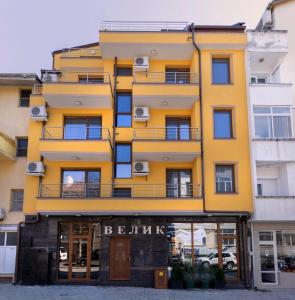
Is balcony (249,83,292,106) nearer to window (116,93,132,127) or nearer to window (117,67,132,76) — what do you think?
window (116,93,132,127)

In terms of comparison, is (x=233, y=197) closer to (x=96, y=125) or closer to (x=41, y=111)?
(x=96, y=125)

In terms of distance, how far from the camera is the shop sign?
64.3ft

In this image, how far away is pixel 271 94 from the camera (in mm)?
20578

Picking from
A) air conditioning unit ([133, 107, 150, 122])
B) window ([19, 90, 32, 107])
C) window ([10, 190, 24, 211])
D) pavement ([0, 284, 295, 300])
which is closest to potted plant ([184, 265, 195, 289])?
pavement ([0, 284, 295, 300])

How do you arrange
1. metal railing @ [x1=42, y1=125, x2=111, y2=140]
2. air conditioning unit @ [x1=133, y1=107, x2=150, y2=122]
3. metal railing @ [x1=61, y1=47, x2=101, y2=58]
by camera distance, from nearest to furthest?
air conditioning unit @ [x1=133, y1=107, x2=150, y2=122], metal railing @ [x1=42, y1=125, x2=111, y2=140], metal railing @ [x1=61, y1=47, x2=101, y2=58]

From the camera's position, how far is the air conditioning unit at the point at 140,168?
790 inches

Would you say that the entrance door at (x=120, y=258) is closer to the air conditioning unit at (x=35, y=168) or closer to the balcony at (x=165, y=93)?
the air conditioning unit at (x=35, y=168)

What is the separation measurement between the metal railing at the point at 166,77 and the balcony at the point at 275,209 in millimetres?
6995

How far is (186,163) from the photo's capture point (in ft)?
69.3

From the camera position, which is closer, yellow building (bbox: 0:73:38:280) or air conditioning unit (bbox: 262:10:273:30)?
yellow building (bbox: 0:73:38:280)

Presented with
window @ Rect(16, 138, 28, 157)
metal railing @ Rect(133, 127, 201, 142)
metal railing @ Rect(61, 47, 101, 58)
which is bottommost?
window @ Rect(16, 138, 28, 157)

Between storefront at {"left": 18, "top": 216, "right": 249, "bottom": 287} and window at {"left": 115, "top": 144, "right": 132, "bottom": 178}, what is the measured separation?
2341mm

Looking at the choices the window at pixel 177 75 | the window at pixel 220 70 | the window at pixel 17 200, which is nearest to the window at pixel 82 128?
the window at pixel 17 200

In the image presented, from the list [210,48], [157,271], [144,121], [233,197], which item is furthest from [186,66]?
[157,271]
